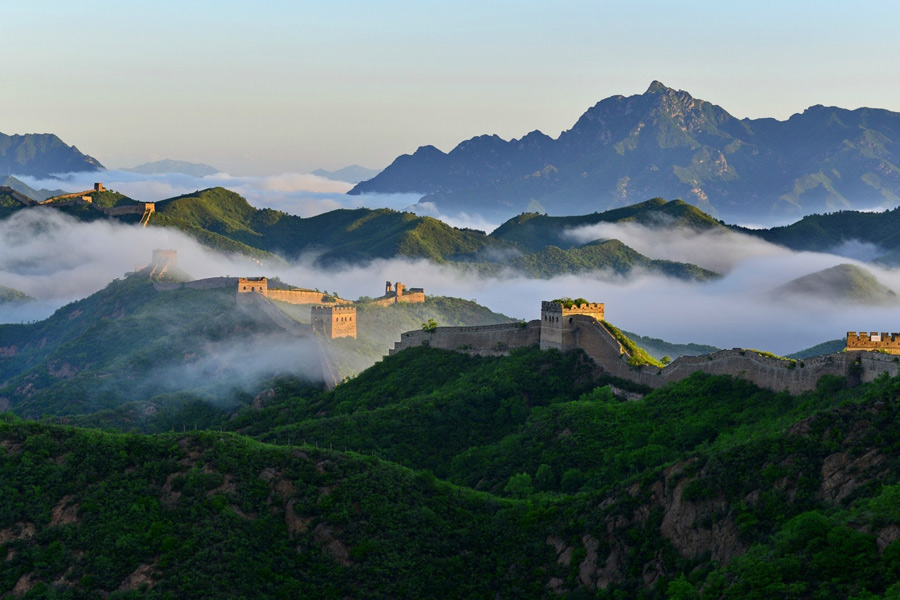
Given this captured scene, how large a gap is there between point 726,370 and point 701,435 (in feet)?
25.8

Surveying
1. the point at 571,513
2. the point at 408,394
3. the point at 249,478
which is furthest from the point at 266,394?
the point at 571,513

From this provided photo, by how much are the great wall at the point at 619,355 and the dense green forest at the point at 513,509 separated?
1.25m

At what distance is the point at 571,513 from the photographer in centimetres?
7200

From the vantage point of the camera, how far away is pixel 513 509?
2958 inches

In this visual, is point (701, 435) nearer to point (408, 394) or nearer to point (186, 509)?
point (186, 509)

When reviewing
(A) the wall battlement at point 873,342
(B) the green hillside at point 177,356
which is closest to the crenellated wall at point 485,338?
(B) the green hillside at point 177,356

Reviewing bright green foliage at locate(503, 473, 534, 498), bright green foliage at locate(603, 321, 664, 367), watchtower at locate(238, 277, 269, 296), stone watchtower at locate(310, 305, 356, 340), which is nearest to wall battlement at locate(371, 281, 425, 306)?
watchtower at locate(238, 277, 269, 296)

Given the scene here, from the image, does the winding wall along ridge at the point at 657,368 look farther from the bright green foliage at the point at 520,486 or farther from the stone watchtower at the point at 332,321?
the stone watchtower at the point at 332,321

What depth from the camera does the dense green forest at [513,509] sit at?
6006 cm

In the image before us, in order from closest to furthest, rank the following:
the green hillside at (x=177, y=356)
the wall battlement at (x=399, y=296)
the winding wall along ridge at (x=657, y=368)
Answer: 1. the winding wall along ridge at (x=657, y=368)
2. the green hillside at (x=177, y=356)
3. the wall battlement at (x=399, y=296)

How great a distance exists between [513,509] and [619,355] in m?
24.8

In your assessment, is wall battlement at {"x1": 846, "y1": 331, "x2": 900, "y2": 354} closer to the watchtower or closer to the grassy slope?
the grassy slope

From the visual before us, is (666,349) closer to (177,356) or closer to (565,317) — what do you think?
(177,356)

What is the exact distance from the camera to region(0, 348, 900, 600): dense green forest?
60062mm
